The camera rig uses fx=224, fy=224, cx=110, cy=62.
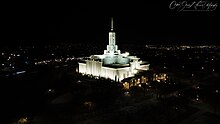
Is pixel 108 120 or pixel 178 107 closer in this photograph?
pixel 108 120

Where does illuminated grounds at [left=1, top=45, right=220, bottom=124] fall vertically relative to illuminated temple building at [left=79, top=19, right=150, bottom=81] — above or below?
below

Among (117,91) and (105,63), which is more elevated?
(105,63)

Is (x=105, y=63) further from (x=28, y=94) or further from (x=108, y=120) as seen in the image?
(x=108, y=120)

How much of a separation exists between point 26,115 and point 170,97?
28332 mm

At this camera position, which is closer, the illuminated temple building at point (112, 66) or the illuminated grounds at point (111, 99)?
the illuminated grounds at point (111, 99)

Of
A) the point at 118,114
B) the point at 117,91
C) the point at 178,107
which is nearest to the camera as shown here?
the point at 118,114

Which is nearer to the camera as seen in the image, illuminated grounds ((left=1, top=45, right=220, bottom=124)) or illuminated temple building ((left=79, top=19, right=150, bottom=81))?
illuminated grounds ((left=1, top=45, right=220, bottom=124))

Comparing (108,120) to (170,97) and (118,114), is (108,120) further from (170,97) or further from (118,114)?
(170,97)

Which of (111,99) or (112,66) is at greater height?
(112,66)

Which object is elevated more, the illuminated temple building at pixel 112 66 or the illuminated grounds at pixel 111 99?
the illuminated temple building at pixel 112 66

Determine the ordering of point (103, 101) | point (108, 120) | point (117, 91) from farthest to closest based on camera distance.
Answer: point (117, 91), point (103, 101), point (108, 120)

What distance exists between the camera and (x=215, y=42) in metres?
187

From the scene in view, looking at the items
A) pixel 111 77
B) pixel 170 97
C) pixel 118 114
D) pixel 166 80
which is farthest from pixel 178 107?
pixel 111 77

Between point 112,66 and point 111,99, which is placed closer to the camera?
point 111,99
